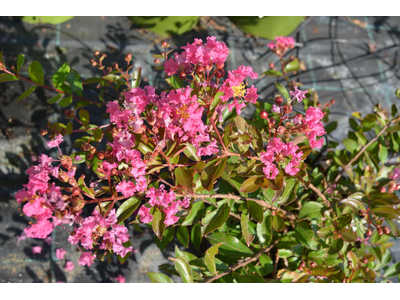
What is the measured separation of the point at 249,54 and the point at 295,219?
1350 mm

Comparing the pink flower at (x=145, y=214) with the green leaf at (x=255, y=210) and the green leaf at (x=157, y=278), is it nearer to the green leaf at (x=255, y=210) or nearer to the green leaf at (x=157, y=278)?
the green leaf at (x=157, y=278)

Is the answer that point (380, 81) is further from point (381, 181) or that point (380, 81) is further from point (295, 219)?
point (295, 219)

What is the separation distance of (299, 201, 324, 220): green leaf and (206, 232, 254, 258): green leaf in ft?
0.81

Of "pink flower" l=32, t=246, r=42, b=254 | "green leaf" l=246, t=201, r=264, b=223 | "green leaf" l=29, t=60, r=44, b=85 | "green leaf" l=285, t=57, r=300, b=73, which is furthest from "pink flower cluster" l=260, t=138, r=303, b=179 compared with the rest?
"pink flower" l=32, t=246, r=42, b=254

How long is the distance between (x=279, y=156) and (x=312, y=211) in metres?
0.46

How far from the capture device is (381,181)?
4.41 feet

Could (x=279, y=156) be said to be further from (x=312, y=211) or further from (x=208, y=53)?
(x=312, y=211)

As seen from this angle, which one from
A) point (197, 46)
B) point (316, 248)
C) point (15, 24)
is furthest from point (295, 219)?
point (15, 24)

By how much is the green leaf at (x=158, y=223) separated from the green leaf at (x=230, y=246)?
35 centimetres

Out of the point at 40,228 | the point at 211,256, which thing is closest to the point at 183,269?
the point at 211,256

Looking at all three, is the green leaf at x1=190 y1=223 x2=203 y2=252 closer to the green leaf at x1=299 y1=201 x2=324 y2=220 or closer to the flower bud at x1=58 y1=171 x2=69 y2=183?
the green leaf at x1=299 y1=201 x2=324 y2=220

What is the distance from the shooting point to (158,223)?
0.90m

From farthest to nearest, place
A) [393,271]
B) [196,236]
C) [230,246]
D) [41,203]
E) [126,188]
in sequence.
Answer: [393,271], [196,236], [230,246], [126,188], [41,203]

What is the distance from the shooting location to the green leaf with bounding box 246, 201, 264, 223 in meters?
1.01
